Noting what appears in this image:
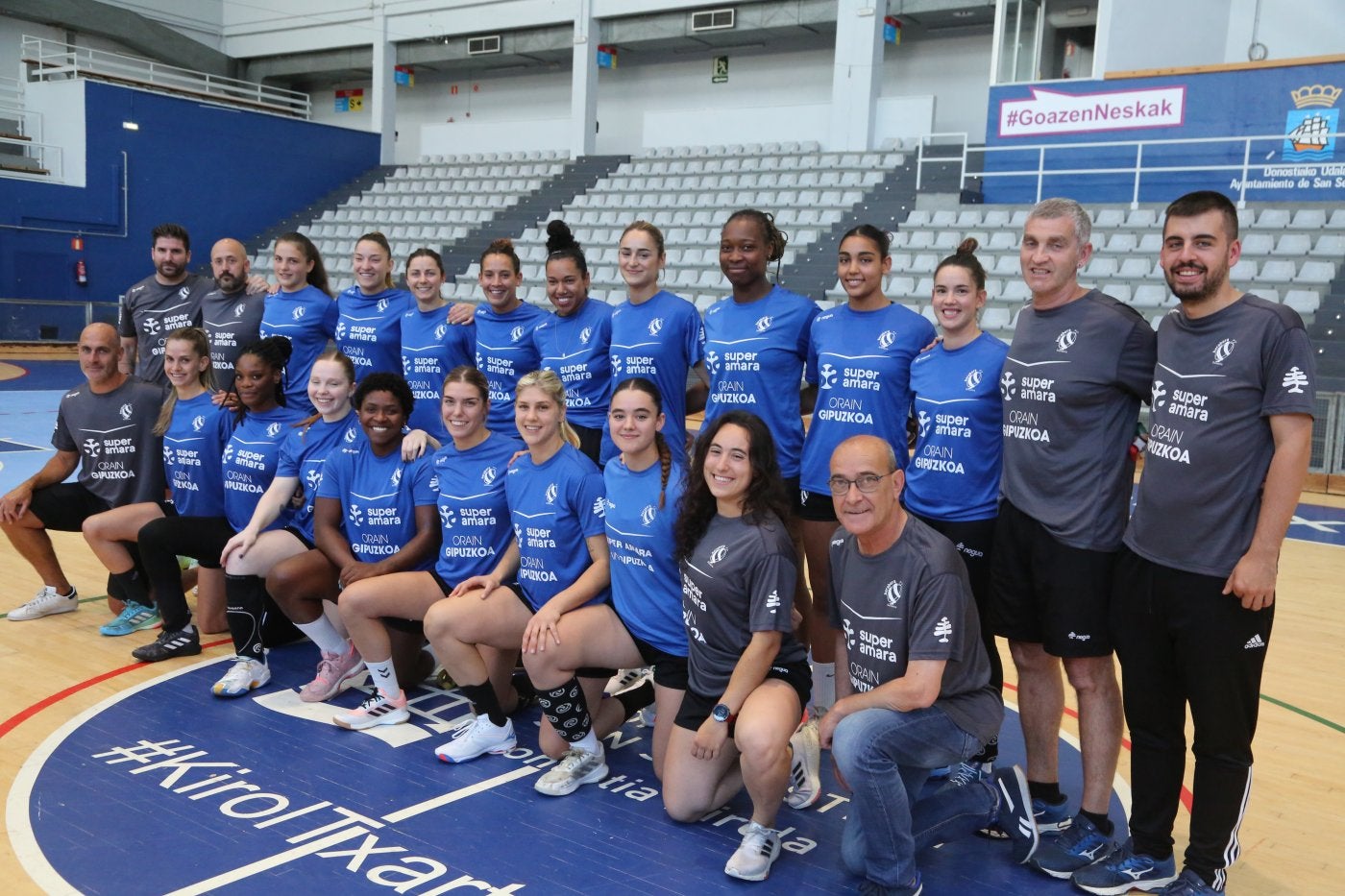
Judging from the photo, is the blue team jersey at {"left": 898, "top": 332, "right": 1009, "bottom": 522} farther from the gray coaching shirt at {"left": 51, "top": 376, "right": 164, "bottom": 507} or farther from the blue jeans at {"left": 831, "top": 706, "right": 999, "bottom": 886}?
the gray coaching shirt at {"left": 51, "top": 376, "right": 164, "bottom": 507}

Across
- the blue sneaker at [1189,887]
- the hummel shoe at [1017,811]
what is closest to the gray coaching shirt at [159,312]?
the hummel shoe at [1017,811]

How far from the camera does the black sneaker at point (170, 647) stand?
188 inches

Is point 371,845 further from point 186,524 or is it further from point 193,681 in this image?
point 186,524

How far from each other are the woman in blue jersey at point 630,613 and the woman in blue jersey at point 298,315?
238 cm

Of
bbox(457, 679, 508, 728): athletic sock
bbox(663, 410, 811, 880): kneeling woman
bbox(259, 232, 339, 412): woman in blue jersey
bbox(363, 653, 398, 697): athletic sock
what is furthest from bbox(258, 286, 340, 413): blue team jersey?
bbox(663, 410, 811, 880): kneeling woman

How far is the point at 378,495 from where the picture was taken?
14.2 feet

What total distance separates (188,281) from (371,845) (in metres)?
3.86

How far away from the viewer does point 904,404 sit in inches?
150

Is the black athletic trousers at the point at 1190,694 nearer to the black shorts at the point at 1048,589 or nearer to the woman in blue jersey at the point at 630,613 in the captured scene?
the black shorts at the point at 1048,589

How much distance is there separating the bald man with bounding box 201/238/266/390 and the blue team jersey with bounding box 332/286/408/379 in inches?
19.8

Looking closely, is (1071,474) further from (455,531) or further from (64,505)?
(64,505)

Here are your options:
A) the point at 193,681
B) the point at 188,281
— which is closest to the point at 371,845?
the point at 193,681

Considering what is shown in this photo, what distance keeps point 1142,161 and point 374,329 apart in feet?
36.3

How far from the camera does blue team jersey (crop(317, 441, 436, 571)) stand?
4312 millimetres
